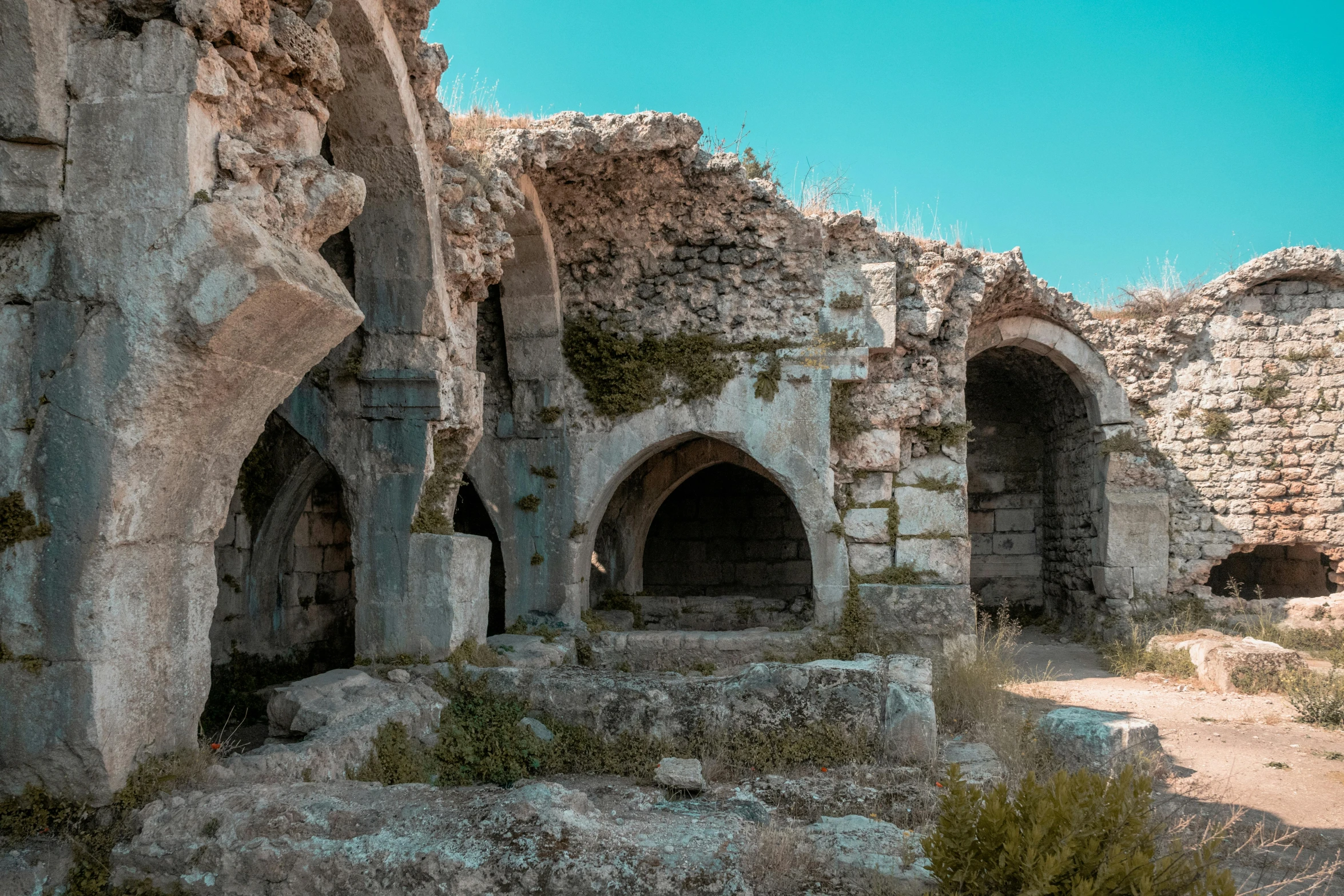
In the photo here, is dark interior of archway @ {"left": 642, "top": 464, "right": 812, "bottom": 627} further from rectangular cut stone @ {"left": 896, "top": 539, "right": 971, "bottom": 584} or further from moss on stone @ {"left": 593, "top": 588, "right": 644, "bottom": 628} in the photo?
rectangular cut stone @ {"left": 896, "top": 539, "right": 971, "bottom": 584}

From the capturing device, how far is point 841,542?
8.27 meters

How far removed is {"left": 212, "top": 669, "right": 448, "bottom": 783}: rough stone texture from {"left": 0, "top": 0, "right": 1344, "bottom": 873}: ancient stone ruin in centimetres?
33

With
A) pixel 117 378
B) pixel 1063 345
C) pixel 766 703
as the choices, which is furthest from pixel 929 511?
pixel 117 378

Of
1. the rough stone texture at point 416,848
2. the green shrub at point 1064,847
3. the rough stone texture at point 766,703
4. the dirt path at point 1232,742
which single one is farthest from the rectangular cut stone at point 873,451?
the green shrub at point 1064,847

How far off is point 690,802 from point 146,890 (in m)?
1.99

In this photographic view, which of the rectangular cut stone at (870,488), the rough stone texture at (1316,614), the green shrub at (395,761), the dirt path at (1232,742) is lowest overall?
the dirt path at (1232,742)

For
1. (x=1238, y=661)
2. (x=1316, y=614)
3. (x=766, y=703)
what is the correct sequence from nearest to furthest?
(x=766, y=703)
(x=1238, y=661)
(x=1316, y=614)

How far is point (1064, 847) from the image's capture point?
2521 millimetres

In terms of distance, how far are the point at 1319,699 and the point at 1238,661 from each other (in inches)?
46.0

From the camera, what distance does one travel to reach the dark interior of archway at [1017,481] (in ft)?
39.1

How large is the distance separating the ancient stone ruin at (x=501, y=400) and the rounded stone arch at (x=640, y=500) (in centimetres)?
4

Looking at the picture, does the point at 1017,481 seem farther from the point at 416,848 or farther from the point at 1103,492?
the point at 416,848

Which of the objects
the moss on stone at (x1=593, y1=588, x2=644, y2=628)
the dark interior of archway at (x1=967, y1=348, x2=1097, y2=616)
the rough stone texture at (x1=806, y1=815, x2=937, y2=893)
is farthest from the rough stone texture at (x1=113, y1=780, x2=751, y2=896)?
the dark interior of archway at (x1=967, y1=348, x2=1097, y2=616)

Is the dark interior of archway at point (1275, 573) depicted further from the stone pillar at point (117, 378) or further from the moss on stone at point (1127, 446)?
the stone pillar at point (117, 378)
